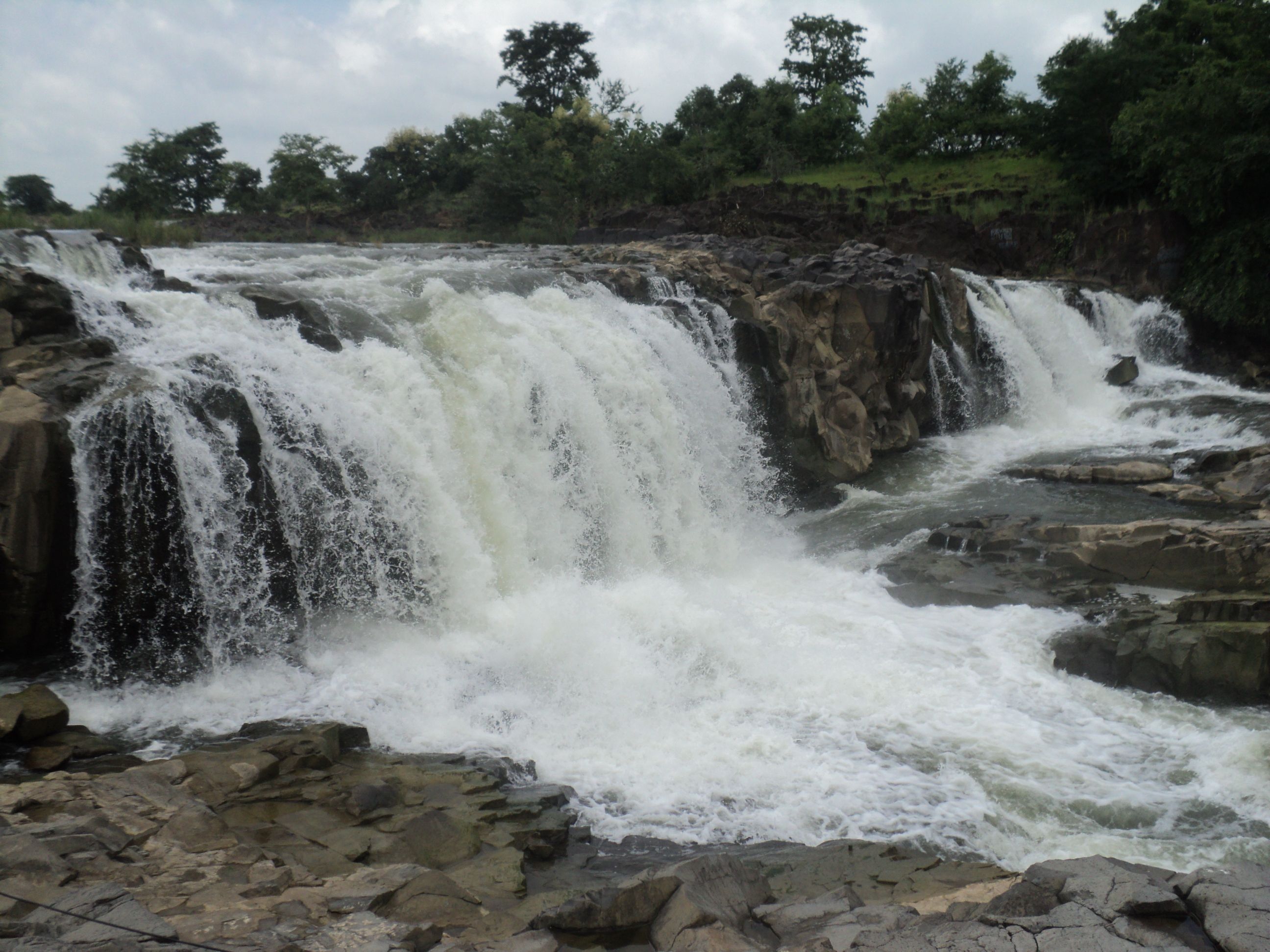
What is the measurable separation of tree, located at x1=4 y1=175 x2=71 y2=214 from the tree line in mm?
55

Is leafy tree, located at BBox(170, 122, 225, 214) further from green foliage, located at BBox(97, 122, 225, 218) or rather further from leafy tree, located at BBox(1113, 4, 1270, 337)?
leafy tree, located at BBox(1113, 4, 1270, 337)

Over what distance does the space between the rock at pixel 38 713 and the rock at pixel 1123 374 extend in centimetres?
1907

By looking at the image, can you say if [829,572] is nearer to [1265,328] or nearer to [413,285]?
[413,285]

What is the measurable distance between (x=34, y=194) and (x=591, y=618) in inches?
784

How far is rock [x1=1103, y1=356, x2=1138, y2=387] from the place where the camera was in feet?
61.0

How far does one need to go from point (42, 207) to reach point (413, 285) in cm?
1491

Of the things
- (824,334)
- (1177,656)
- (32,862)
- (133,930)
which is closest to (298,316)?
(32,862)

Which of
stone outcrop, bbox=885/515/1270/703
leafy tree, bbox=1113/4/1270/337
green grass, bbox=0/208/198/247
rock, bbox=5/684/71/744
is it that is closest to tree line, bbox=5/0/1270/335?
leafy tree, bbox=1113/4/1270/337

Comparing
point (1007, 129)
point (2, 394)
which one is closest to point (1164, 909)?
point (2, 394)

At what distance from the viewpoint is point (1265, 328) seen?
66.3ft

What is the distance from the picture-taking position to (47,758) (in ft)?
18.1

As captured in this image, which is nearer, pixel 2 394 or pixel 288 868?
pixel 288 868

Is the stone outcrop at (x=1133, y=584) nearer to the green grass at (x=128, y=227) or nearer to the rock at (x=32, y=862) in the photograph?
the rock at (x=32, y=862)

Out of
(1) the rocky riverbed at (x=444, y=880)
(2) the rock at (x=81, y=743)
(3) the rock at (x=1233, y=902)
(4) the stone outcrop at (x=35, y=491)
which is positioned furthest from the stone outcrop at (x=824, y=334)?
(3) the rock at (x=1233, y=902)
